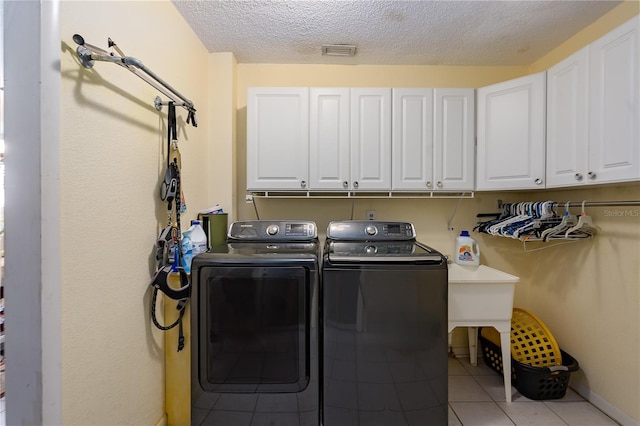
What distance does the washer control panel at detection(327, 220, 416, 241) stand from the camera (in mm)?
1912

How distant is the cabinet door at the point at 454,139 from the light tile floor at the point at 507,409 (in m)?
1.44

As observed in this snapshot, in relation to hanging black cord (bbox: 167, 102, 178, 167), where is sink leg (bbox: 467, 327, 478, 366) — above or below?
below

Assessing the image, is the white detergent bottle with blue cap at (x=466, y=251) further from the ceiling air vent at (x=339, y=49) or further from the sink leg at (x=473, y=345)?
the ceiling air vent at (x=339, y=49)

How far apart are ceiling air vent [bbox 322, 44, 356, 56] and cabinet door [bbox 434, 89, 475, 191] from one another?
0.73 meters

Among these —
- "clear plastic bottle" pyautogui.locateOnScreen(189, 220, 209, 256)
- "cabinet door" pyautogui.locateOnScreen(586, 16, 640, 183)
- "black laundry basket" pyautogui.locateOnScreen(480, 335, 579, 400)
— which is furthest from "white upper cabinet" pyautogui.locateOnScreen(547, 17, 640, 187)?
"clear plastic bottle" pyautogui.locateOnScreen(189, 220, 209, 256)

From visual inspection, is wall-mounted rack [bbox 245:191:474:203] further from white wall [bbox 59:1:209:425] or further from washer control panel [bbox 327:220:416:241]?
white wall [bbox 59:1:209:425]

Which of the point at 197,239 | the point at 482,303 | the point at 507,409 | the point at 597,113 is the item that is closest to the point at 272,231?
the point at 197,239

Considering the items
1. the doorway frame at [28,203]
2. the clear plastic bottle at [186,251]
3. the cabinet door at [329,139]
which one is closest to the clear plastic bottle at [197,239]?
the clear plastic bottle at [186,251]

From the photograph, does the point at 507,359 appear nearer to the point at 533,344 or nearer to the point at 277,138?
the point at 533,344

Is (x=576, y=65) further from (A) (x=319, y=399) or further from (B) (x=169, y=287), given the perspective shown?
(B) (x=169, y=287)

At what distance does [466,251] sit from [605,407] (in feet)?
3.90

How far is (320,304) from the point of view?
54.8 inches

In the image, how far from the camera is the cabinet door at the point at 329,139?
6.43 feet

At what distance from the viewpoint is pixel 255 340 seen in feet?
4.43
